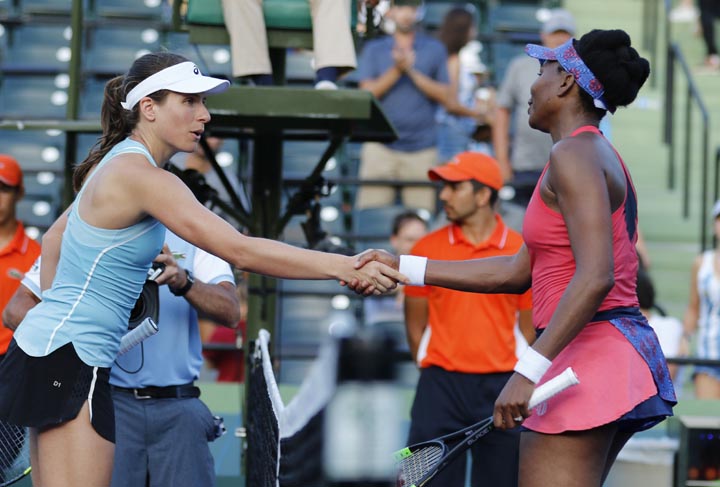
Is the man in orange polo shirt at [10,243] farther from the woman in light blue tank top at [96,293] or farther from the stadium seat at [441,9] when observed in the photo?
the stadium seat at [441,9]

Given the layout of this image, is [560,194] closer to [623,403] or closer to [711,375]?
[623,403]

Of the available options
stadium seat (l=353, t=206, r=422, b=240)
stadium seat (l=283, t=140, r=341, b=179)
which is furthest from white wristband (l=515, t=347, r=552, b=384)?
stadium seat (l=283, t=140, r=341, b=179)

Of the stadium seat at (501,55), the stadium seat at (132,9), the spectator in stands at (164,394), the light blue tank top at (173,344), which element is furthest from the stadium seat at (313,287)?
the spectator in stands at (164,394)

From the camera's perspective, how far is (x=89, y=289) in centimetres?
395

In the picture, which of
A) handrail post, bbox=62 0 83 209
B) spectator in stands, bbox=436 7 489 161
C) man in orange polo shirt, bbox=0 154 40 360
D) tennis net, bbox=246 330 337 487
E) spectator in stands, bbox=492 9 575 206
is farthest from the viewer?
spectator in stands, bbox=436 7 489 161

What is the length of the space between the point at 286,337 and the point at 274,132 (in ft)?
12.0

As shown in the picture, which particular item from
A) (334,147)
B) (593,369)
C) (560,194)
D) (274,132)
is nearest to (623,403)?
(593,369)

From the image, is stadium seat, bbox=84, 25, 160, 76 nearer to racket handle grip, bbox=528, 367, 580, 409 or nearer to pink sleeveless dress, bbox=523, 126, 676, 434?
pink sleeveless dress, bbox=523, 126, 676, 434

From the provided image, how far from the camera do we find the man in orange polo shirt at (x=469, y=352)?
5.92 meters

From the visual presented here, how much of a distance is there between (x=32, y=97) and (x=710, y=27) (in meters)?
8.08

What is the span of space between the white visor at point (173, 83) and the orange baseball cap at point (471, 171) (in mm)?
2441

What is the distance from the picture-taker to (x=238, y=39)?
6133mm

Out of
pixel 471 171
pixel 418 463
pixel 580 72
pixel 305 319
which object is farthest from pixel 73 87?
pixel 305 319

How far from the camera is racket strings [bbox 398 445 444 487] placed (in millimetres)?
4352
